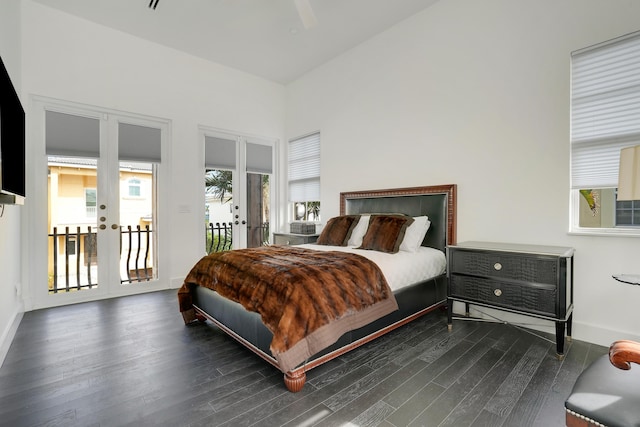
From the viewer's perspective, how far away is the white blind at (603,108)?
7.75 feet

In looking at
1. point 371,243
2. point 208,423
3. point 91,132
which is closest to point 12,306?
point 91,132

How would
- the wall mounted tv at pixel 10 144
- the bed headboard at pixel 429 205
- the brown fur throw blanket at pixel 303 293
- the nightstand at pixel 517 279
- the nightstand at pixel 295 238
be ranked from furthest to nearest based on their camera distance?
the nightstand at pixel 295 238 < the bed headboard at pixel 429 205 < the nightstand at pixel 517 279 < the brown fur throw blanket at pixel 303 293 < the wall mounted tv at pixel 10 144

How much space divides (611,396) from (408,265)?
173 cm

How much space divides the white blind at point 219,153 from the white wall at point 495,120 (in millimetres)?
2036

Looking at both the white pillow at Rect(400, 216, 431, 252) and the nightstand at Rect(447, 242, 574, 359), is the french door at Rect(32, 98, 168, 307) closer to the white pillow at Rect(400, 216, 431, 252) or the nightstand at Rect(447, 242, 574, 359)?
the white pillow at Rect(400, 216, 431, 252)

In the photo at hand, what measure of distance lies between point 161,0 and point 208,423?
4.06 m

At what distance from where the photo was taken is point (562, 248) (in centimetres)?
252

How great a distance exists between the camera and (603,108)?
247 cm

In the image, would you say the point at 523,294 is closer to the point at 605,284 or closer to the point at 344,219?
the point at 605,284

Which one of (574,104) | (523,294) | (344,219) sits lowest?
(523,294)

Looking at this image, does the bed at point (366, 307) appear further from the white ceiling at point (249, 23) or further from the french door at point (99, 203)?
the white ceiling at point (249, 23)

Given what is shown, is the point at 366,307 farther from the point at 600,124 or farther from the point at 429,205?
the point at 600,124

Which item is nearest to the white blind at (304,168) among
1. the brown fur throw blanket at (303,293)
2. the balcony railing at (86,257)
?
the balcony railing at (86,257)

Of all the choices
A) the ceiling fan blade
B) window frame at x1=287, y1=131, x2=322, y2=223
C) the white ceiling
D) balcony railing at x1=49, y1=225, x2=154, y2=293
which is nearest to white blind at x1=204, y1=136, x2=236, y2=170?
window frame at x1=287, y1=131, x2=322, y2=223
